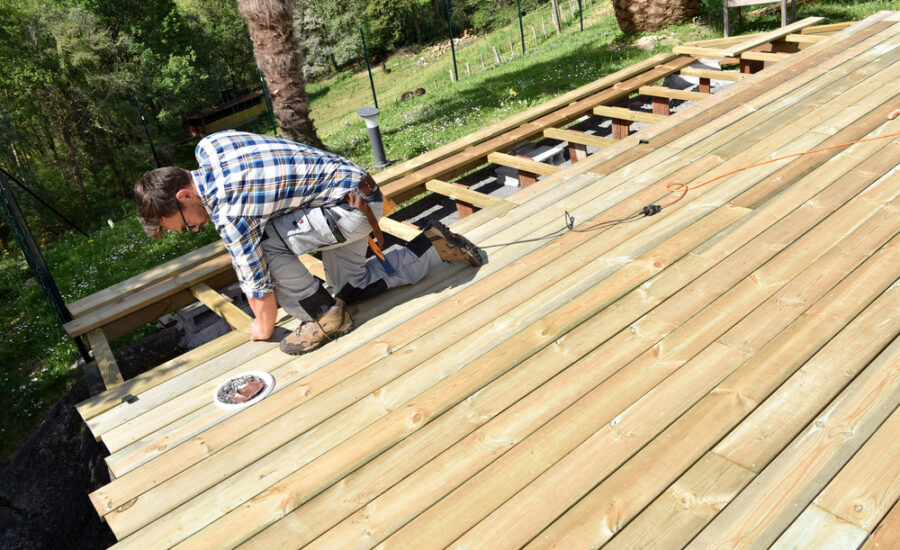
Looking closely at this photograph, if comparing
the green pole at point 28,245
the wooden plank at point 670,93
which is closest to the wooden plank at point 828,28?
the wooden plank at point 670,93

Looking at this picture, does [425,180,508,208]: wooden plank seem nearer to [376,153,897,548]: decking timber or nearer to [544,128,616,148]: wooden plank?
[544,128,616,148]: wooden plank

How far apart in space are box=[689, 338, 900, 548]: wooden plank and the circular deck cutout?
2172 millimetres

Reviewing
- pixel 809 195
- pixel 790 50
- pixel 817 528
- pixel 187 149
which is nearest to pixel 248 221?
pixel 817 528

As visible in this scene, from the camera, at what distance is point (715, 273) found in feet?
11.9

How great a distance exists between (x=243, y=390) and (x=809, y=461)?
2.59 metres

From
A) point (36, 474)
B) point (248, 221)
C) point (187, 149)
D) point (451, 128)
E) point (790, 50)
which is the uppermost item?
point (248, 221)

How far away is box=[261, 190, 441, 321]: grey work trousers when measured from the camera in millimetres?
3404

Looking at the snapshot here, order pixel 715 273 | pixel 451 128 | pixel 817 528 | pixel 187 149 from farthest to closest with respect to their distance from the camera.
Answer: pixel 187 149 → pixel 451 128 → pixel 715 273 → pixel 817 528

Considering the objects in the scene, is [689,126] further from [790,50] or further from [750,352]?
[790,50]

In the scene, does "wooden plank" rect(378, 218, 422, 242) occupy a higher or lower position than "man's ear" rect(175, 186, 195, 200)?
lower

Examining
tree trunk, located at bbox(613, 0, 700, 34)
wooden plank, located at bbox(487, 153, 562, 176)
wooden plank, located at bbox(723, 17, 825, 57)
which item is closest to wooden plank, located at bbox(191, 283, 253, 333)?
wooden plank, located at bbox(487, 153, 562, 176)

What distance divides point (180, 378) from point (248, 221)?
43.6 inches

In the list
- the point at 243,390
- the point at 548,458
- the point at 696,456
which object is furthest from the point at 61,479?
the point at 696,456

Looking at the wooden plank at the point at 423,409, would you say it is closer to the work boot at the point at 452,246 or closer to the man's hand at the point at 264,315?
the work boot at the point at 452,246
